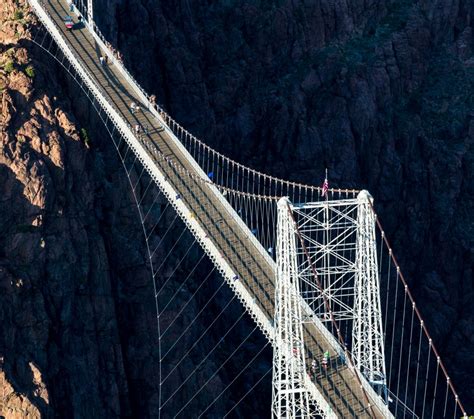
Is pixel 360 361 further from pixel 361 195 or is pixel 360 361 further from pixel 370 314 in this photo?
pixel 361 195

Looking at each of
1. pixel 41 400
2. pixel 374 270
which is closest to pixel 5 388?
pixel 41 400

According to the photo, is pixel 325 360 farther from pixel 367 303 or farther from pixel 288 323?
pixel 367 303

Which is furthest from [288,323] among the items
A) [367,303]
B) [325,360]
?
[367,303]

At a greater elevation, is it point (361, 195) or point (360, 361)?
point (361, 195)

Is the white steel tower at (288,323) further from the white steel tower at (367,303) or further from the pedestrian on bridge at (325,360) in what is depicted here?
the white steel tower at (367,303)

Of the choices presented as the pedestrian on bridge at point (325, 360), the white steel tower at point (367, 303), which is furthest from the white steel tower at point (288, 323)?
the white steel tower at point (367, 303)

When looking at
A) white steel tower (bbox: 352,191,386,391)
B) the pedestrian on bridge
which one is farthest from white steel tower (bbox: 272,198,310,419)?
white steel tower (bbox: 352,191,386,391)
